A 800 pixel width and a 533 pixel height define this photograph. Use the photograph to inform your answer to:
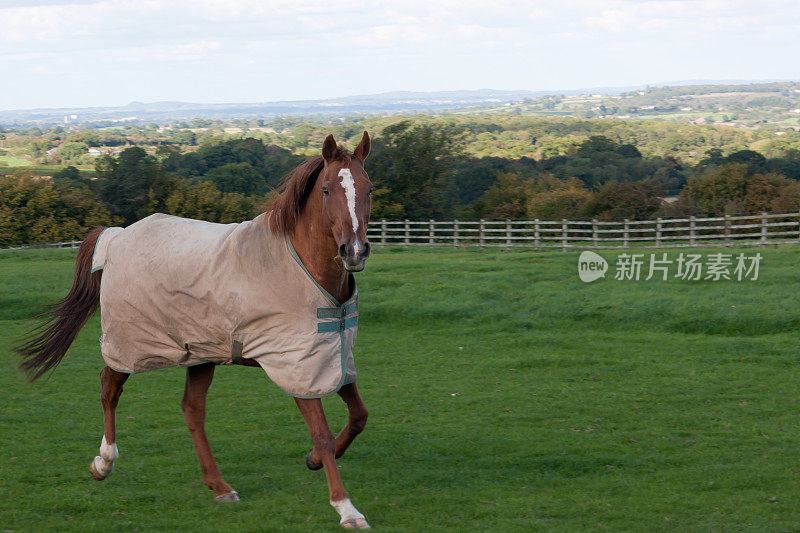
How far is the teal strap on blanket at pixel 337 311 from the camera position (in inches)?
216

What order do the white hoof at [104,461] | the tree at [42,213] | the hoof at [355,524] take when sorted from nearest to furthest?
the hoof at [355,524], the white hoof at [104,461], the tree at [42,213]

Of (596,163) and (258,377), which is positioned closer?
(258,377)

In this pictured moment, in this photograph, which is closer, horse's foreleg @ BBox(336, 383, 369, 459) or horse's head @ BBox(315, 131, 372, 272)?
horse's head @ BBox(315, 131, 372, 272)

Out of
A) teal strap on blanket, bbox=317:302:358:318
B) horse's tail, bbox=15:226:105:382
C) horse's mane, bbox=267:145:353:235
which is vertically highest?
horse's mane, bbox=267:145:353:235

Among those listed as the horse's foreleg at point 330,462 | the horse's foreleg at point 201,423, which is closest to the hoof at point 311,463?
the horse's foreleg at point 201,423

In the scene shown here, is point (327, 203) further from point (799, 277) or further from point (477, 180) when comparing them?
point (477, 180)

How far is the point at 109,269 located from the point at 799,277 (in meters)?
17.0

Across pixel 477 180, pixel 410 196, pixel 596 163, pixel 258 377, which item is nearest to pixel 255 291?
pixel 258 377

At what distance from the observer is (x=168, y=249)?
241 inches

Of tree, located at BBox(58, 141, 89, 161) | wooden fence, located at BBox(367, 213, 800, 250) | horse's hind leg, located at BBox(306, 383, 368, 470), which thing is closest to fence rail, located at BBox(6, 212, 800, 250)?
wooden fence, located at BBox(367, 213, 800, 250)

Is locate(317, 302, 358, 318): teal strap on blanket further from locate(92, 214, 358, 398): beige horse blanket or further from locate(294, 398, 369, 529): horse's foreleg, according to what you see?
locate(294, 398, 369, 529): horse's foreleg

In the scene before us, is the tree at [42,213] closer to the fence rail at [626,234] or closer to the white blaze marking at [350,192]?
the fence rail at [626,234]

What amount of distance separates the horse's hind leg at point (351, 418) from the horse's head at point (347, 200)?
4.58 feet

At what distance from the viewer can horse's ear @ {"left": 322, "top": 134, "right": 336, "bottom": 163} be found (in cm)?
513
